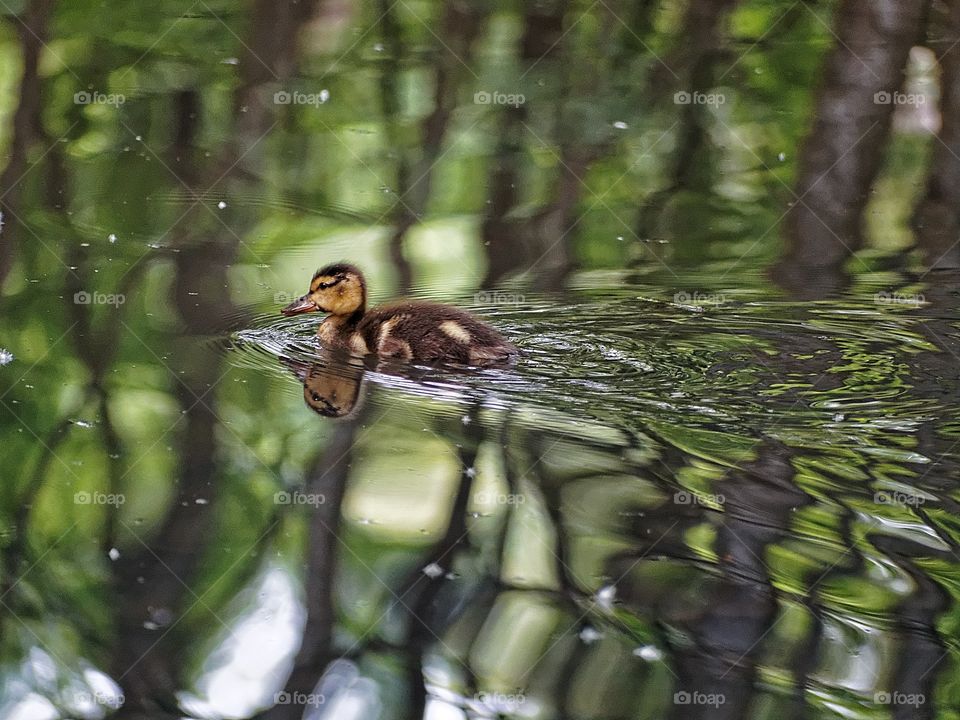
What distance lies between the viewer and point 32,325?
4.44 meters

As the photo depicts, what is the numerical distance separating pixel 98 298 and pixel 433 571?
200 centimetres

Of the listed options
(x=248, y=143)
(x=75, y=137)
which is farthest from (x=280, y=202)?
(x=75, y=137)

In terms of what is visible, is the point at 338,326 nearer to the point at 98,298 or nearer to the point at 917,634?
the point at 98,298

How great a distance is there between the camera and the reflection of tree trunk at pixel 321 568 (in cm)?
284

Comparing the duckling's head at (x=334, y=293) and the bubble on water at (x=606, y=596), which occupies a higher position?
the duckling's head at (x=334, y=293)

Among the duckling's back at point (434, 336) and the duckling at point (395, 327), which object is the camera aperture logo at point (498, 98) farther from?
the duckling's back at point (434, 336)

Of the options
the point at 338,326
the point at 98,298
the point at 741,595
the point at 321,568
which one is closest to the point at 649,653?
the point at 741,595

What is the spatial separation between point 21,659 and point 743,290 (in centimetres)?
285

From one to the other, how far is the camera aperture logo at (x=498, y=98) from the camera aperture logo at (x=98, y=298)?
2674mm

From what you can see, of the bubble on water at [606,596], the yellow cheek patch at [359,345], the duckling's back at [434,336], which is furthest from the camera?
the yellow cheek patch at [359,345]

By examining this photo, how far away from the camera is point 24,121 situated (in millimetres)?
6199

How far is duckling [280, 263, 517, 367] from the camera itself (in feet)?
13.9

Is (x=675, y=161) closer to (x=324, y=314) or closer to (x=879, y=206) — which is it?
(x=879, y=206)

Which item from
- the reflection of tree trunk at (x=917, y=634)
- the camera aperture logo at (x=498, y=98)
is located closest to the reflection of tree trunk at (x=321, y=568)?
the reflection of tree trunk at (x=917, y=634)
